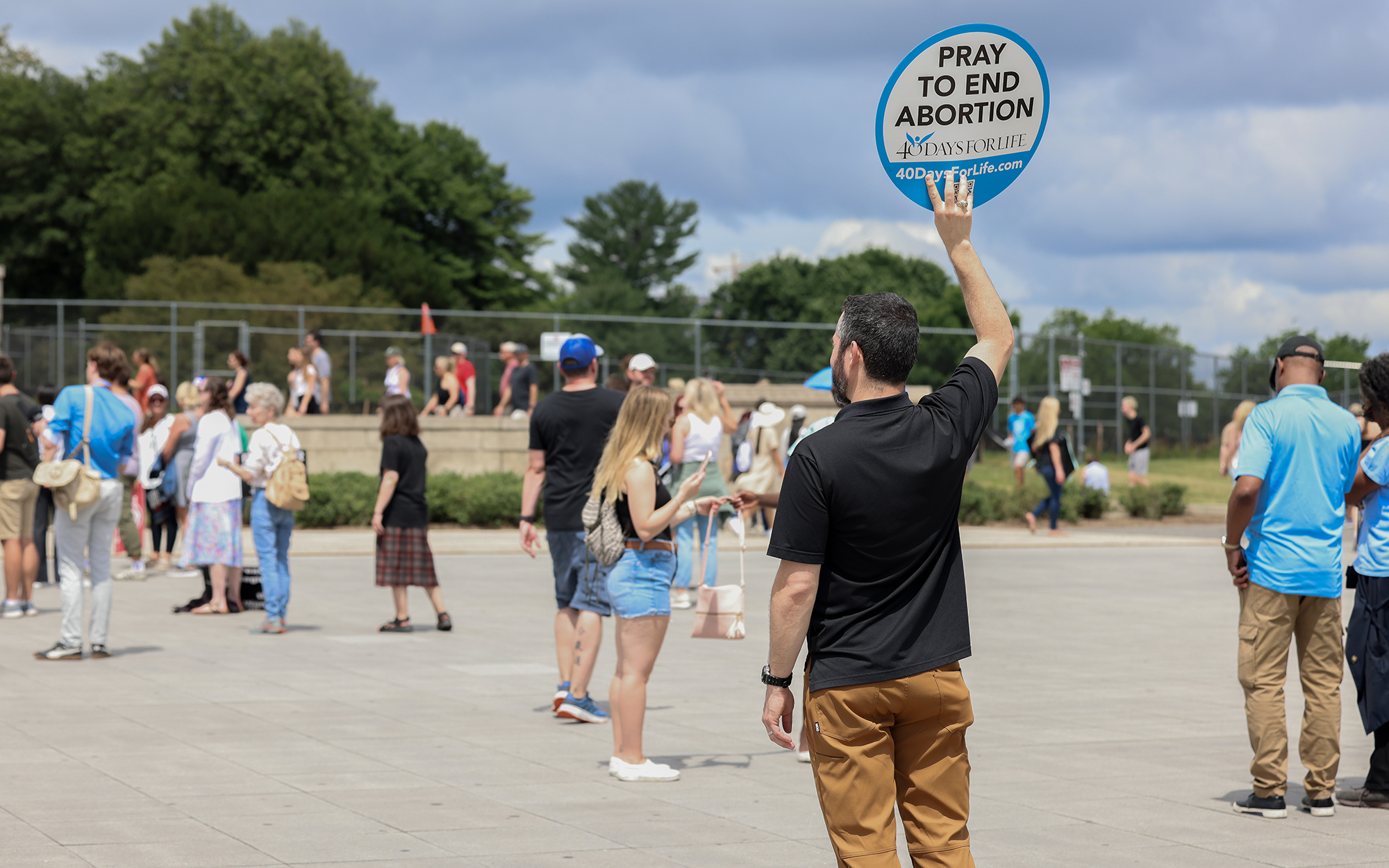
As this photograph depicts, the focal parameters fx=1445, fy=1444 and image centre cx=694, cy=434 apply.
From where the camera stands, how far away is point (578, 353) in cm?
791

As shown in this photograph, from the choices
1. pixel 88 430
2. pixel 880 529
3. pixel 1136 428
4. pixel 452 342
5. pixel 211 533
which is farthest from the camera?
pixel 452 342

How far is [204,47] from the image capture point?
5322 cm

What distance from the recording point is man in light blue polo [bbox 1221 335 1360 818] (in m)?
5.78

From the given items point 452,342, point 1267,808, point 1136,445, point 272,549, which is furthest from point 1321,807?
point 452,342

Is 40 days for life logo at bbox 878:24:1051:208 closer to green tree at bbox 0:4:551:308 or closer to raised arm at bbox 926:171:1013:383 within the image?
raised arm at bbox 926:171:1013:383

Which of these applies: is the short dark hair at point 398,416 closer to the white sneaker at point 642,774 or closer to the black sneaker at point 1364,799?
the white sneaker at point 642,774

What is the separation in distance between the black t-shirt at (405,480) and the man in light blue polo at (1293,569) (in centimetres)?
683

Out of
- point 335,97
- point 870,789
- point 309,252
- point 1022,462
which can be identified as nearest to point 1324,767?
point 870,789

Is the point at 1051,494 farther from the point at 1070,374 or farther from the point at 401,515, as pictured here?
the point at 401,515

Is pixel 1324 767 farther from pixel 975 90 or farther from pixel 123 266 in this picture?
pixel 123 266

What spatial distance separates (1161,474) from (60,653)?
32460 millimetres

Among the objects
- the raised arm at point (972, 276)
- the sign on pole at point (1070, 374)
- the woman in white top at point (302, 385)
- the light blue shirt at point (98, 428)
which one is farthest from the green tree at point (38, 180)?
the raised arm at point (972, 276)

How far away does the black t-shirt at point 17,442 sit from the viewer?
1108 cm

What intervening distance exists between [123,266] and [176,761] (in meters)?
46.2
